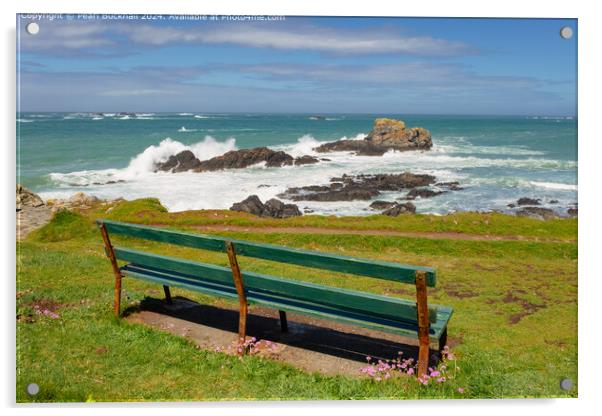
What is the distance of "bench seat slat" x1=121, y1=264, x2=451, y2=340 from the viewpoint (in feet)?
16.0

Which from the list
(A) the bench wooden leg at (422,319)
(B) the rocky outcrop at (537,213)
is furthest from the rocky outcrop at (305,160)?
(A) the bench wooden leg at (422,319)

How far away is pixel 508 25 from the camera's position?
6352 millimetres

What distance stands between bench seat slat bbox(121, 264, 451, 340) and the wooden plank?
1.80 feet

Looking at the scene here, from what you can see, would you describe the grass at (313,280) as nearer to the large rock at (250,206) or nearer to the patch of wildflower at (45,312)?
the patch of wildflower at (45,312)

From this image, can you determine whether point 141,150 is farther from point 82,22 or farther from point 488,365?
point 488,365

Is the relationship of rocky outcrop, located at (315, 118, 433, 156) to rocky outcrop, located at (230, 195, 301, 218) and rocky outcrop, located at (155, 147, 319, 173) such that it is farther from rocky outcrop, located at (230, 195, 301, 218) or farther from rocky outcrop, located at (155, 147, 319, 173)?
rocky outcrop, located at (230, 195, 301, 218)

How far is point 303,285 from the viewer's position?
496 cm

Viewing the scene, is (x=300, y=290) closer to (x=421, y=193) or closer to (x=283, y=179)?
(x=421, y=193)

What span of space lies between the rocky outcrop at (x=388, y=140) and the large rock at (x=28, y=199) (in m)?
6.81

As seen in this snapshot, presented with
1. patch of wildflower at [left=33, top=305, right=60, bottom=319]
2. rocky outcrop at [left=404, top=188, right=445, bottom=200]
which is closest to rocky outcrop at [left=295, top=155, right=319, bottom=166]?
rocky outcrop at [left=404, top=188, right=445, bottom=200]

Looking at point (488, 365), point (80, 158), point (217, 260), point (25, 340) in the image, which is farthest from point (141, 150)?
point (488, 365)

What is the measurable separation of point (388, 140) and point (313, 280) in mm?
4784

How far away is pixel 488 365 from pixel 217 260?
20.0 feet

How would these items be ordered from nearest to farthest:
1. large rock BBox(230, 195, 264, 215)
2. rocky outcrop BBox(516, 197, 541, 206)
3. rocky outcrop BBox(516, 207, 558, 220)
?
rocky outcrop BBox(516, 207, 558, 220)
rocky outcrop BBox(516, 197, 541, 206)
large rock BBox(230, 195, 264, 215)
